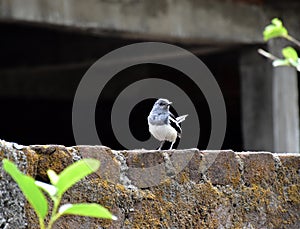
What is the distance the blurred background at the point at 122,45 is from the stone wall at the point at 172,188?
3.97m

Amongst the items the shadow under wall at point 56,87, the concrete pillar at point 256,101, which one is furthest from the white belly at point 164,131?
the shadow under wall at point 56,87

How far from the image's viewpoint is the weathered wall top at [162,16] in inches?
265

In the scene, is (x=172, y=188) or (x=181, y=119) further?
(x=181, y=119)

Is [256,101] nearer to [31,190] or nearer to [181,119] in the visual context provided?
[181,119]

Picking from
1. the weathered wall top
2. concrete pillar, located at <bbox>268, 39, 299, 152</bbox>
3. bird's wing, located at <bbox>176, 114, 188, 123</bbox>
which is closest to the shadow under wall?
concrete pillar, located at <bbox>268, 39, 299, 152</bbox>

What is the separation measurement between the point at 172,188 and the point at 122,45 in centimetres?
792

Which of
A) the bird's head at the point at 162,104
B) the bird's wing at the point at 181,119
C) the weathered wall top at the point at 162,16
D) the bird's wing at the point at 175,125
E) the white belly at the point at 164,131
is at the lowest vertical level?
the white belly at the point at 164,131

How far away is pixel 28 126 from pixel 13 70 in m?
1.00

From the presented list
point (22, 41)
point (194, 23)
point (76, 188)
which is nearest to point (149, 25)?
point (194, 23)

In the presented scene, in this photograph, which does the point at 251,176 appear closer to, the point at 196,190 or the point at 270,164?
the point at 270,164

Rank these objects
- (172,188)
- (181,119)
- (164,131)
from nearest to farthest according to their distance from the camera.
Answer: (172,188) → (164,131) → (181,119)

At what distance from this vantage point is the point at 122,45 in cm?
1038

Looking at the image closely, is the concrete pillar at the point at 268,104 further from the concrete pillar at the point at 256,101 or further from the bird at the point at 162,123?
the bird at the point at 162,123

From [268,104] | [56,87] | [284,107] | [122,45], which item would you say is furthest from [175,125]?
[56,87]
